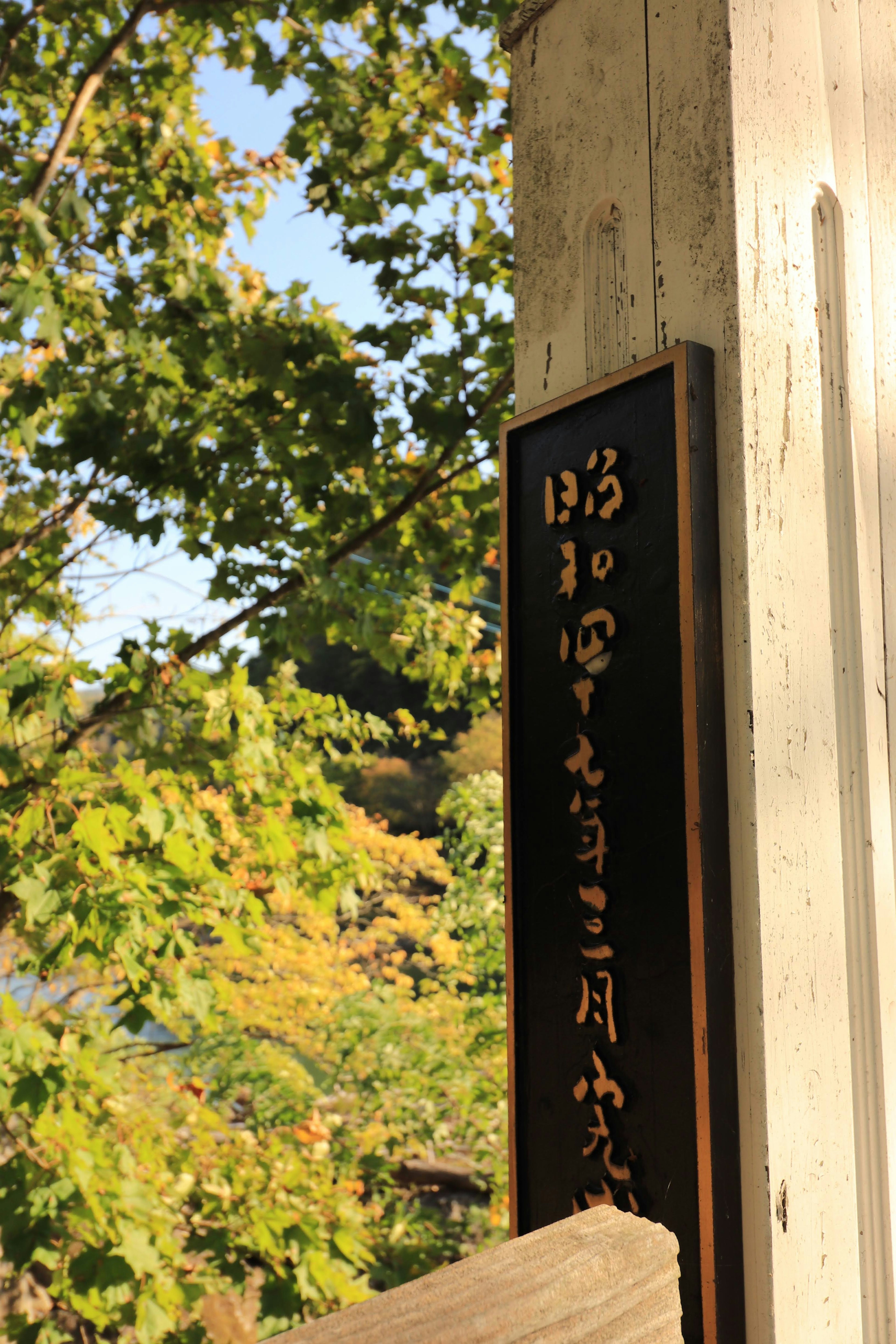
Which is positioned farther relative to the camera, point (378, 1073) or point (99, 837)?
point (378, 1073)

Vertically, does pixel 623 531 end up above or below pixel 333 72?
below

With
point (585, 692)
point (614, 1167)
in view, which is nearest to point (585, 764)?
point (585, 692)

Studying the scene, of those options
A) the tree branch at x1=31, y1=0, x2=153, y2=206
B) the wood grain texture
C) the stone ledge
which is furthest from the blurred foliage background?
the wood grain texture

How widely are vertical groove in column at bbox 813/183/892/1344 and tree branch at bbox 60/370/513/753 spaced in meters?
1.80

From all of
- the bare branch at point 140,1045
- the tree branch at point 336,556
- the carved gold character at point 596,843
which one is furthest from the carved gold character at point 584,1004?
the bare branch at point 140,1045

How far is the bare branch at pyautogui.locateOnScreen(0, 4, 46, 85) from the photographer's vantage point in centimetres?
259

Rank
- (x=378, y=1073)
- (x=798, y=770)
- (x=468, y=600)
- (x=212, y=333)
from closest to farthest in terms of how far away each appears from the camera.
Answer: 1. (x=798, y=770)
2. (x=212, y=333)
3. (x=468, y=600)
4. (x=378, y=1073)

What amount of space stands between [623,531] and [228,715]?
2.00m

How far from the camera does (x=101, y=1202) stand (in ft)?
8.11

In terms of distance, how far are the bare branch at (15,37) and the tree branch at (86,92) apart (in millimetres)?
187

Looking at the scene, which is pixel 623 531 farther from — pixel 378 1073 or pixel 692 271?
pixel 378 1073

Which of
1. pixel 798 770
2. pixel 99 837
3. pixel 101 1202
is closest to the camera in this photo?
pixel 798 770

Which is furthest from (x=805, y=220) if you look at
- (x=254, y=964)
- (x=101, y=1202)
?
(x=254, y=964)

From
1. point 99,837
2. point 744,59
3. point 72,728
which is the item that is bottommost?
point 99,837
